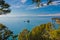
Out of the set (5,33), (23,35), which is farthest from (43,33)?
(5,33)

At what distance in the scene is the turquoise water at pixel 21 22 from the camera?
5.35 feet

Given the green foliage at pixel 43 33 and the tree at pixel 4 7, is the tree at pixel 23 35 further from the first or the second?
the tree at pixel 4 7

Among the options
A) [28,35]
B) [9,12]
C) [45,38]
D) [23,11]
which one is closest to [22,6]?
[23,11]

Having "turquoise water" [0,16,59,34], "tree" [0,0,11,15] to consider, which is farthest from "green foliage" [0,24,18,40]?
"tree" [0,0,11,15]

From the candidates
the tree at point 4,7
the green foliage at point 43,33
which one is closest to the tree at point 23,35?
the green foliage at point 43,33

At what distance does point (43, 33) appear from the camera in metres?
1.59

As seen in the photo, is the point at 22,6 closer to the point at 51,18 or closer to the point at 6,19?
the point at 6,19

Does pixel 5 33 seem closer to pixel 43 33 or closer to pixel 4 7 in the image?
pixel 4 7

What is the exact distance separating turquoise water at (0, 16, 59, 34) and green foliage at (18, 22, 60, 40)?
0.15 ft

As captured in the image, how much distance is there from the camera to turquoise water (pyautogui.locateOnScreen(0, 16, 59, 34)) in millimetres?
1630

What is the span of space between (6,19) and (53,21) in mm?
534

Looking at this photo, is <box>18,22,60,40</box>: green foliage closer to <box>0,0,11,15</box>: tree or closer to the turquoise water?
the turquoise water

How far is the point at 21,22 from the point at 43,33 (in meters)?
0.28

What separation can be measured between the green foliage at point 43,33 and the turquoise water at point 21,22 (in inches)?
1.8
